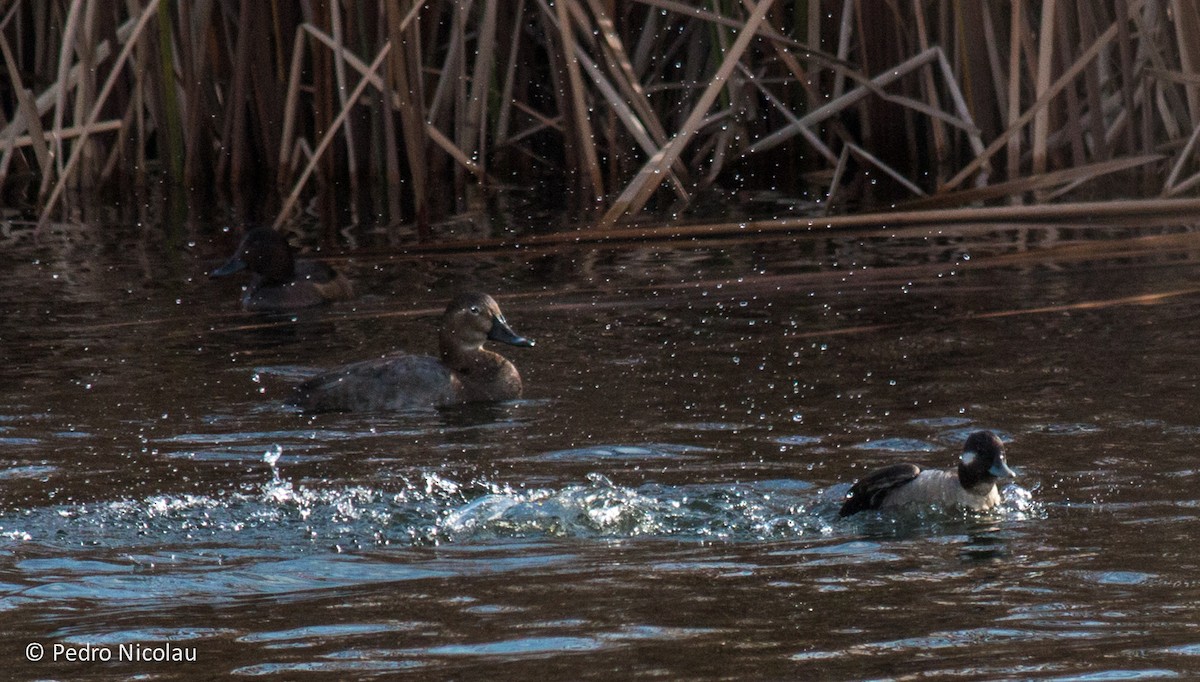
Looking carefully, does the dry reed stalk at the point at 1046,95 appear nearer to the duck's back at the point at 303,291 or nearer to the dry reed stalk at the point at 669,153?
the dry reed stalk at the point at 669,153

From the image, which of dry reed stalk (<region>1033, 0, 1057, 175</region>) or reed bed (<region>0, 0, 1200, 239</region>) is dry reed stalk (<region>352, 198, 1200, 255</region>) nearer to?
reed bed (<region>0, 0, 1200, 239</region>)

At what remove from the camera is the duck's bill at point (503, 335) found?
328 inches

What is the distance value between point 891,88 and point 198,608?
887 cm

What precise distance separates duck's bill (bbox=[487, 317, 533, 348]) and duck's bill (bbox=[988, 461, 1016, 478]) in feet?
10.5

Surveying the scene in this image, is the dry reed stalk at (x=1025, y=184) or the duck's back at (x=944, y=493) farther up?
the dry reed stalk at (x=1025, y=184)

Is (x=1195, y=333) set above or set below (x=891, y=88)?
below

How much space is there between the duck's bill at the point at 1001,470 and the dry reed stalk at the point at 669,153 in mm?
4602

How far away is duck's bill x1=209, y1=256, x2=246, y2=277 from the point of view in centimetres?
1062

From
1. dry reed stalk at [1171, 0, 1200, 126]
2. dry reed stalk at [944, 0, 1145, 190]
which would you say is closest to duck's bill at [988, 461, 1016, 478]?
dry reed stalk at [944, 0, 1145, 190]

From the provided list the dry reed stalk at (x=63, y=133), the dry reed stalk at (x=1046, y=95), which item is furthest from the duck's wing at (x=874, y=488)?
the dry reed stalk at (x=63, y=133)

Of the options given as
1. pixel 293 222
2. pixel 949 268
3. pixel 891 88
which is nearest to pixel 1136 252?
pixel 949 268

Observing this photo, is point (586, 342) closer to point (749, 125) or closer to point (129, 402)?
point (129, 402)

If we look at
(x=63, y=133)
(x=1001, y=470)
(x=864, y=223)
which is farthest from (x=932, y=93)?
(x=1001, y=470)

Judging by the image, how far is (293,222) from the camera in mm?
12906
